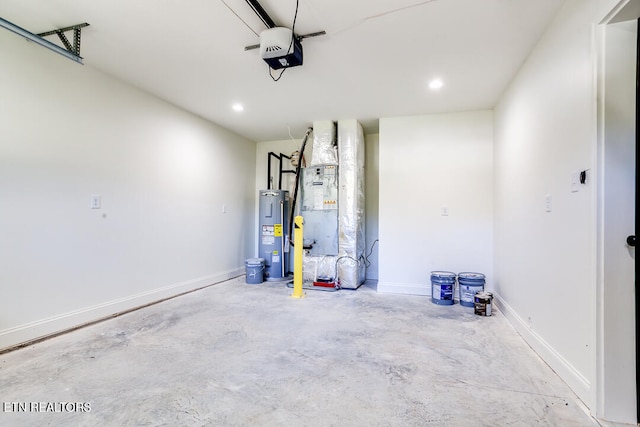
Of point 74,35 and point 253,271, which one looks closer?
point 74,35

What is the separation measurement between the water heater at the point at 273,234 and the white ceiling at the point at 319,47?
5.66ft

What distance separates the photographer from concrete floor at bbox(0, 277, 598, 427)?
1.59 meters

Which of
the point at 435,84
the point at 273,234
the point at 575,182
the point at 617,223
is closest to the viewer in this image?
the point at 617,223

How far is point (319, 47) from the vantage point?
261 centimetres

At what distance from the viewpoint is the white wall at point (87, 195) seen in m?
2.43

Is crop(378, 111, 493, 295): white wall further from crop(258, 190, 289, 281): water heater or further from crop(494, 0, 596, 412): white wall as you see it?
crop(258, 190, 289, 281): water heater

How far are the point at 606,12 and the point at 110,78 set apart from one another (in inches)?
161

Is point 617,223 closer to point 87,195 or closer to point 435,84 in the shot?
point 435,84

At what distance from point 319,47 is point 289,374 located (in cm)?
265

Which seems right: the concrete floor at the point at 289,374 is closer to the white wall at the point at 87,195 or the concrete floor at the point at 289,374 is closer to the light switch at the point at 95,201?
the white wall at the point at 87,195

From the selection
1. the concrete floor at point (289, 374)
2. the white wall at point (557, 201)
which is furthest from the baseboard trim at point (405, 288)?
the white wall at point (557, 201)

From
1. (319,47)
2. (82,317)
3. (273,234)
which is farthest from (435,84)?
(82,317)

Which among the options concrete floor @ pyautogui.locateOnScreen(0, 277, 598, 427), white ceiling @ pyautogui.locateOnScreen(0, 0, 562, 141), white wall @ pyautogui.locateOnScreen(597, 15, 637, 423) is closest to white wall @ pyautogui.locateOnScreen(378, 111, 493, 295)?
white ceiling @ pyautogui.locateOnScreen(0, 0, 562, 141)

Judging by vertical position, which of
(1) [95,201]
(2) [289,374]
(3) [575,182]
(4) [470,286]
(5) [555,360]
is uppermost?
(3) [575,182]
